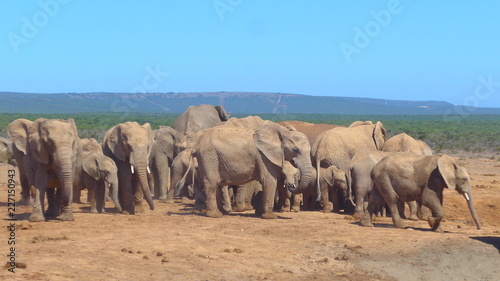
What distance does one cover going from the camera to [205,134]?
630 inches

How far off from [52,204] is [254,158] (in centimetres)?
394

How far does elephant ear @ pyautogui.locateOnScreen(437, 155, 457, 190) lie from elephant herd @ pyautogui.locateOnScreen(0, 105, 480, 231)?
0.8 inches

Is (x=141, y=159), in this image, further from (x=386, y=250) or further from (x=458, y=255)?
(x=458, y=255)

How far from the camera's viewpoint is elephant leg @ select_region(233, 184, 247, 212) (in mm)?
17062

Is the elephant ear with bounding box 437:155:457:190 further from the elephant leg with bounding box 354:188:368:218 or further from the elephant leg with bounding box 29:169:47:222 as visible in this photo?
the elephant leg with bounding box 29:169:47:222

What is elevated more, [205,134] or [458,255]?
[205,134]

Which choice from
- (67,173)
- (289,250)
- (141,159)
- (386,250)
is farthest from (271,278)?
(141,159)

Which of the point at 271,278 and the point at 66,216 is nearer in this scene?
the point at 271,278

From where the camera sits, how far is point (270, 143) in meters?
15.4

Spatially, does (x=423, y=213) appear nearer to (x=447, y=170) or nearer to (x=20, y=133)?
(x=447, y=170)

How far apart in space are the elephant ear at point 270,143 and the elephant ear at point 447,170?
3139mm

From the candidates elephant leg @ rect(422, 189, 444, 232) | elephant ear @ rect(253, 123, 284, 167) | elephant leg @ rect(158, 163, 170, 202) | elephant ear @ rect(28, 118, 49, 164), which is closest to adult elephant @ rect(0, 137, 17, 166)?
elephant leg @ rect(158, 163, 170, 202)

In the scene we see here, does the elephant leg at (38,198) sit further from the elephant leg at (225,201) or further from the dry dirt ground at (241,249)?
the elephant leg at (225,201)

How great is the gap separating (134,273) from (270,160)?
19.8 ft
